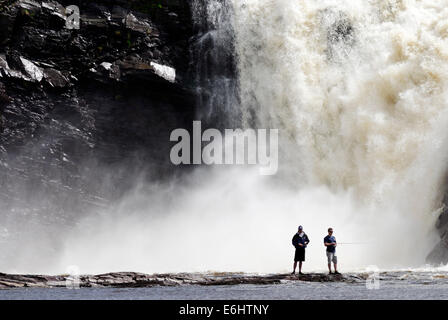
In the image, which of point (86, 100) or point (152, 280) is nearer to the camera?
point (152, 280)

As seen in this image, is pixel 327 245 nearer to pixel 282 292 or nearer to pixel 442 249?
pixel 282 292

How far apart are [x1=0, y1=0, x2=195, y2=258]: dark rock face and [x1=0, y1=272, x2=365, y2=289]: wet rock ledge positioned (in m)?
13.7

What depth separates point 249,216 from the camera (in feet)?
115

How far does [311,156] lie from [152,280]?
13.8 m

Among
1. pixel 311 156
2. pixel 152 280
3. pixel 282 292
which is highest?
pixel 311 156

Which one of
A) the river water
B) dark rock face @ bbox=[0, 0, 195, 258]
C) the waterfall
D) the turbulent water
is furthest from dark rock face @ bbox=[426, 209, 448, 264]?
dark rock face @ bbox=[0, 0, 195, 258]

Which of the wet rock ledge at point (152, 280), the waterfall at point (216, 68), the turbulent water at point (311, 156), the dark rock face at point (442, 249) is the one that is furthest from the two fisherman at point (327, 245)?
the waterfall at point (216, 68)

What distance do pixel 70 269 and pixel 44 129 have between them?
296 inches

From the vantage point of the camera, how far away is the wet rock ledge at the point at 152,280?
70.6 feet

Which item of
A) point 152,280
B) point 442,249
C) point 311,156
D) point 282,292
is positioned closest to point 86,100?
point 311,156

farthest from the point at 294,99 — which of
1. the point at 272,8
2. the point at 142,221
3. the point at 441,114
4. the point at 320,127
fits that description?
the point at 142,221

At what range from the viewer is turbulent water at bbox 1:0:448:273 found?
29261 millimetres

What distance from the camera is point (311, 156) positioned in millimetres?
33719

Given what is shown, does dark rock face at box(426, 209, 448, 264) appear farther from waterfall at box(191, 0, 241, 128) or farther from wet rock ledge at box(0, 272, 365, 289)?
waterfall at box(191, 0, 241, 128)
